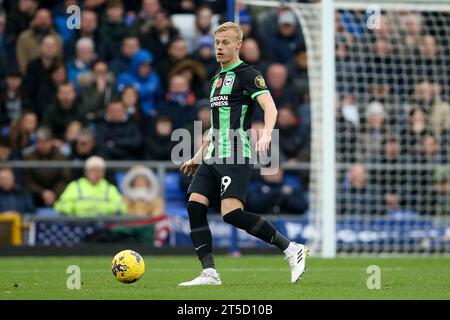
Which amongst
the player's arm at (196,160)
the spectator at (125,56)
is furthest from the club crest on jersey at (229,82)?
the spectator at (125,56)

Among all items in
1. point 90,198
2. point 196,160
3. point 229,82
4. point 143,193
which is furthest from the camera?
point 143,193

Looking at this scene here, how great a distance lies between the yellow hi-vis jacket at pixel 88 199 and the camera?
15805 mm

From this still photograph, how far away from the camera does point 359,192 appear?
1645cm

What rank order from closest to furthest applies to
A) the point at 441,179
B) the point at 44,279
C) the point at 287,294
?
the point at 287,294 → the point at 44,279 → the point at 441,179

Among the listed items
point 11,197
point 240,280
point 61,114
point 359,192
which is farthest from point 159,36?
point 240,280

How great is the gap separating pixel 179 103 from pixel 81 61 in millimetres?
1921

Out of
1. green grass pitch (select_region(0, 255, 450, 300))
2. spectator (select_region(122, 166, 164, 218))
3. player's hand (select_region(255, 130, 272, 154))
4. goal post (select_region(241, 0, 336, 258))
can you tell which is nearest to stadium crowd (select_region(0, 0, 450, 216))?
spectator (select_region(122, 166, 164, 218))

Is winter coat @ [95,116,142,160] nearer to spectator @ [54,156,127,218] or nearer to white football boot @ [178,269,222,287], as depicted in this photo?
spectator @ [54,156,127,218]

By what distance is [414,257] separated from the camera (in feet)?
50.5

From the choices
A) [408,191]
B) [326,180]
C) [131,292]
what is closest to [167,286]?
[131,292]

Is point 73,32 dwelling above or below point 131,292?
above

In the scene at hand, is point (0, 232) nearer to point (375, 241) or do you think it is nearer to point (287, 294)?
point (375, 241)

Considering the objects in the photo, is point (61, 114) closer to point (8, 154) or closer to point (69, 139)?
point (69, 139)

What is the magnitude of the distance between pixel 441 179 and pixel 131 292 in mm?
9423
